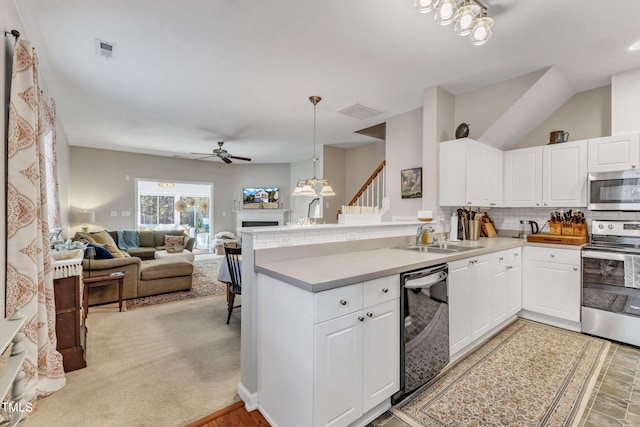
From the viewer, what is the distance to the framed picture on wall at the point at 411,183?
4.11 metres

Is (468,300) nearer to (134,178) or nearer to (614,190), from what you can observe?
(614,190)

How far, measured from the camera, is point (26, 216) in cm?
181

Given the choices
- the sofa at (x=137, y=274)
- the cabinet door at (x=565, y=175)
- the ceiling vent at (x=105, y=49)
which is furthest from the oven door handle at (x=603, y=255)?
the sofa at (x=137, y=274)

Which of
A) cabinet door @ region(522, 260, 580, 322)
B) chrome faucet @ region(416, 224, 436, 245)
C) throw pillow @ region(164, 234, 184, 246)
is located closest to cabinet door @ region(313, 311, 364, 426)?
chrome faucet @ region(416, 224, 436, 245)

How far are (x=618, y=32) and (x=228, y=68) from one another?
3537 mm

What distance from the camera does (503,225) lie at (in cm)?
408

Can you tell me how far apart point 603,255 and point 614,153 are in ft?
3.59

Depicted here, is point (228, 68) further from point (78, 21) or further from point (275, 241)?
point (275, 241)

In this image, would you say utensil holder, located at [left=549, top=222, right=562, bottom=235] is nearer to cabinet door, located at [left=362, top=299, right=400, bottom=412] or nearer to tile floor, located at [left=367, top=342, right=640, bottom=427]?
tile floor, located at [left=367, top=342, right=640, bottom=427]

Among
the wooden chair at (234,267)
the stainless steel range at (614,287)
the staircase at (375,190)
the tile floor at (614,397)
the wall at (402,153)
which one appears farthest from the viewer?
the staircase at (375,190)

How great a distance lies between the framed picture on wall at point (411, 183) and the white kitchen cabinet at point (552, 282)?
1471mm

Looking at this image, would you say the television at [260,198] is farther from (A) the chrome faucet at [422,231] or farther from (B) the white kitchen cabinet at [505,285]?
(B) the white kitchen cabinet at [505,285]

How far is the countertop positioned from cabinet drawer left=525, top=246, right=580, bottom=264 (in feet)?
4.41

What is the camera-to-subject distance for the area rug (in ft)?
5.96
